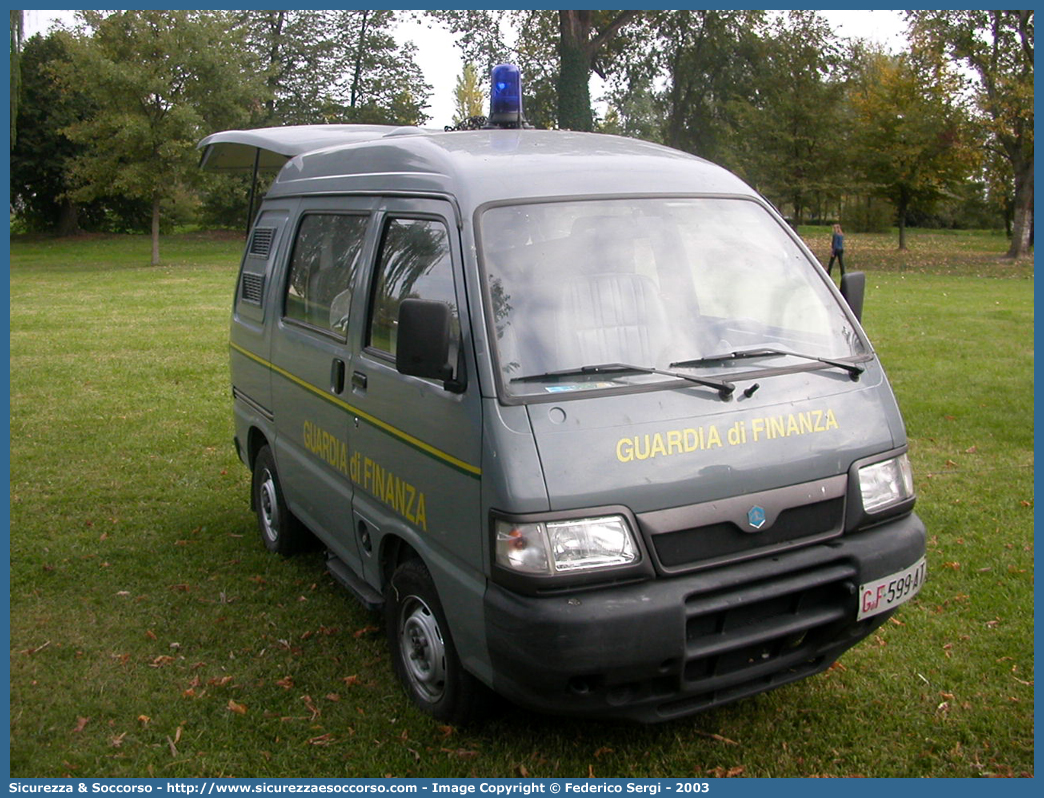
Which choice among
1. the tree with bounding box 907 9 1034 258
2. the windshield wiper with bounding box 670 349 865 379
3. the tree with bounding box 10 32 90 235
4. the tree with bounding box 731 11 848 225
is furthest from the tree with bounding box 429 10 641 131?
the windshield wiper with bounding box 670 349 865 379

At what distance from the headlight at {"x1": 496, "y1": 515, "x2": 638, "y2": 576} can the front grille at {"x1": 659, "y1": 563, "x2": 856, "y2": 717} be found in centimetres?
32

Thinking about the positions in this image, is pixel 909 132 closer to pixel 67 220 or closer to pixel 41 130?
pixel 41 130

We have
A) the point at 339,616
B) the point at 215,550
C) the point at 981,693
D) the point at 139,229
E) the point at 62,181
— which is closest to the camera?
the point at 981,693

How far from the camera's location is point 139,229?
47.3 m

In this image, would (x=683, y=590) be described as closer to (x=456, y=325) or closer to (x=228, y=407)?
(x=456, y=325)

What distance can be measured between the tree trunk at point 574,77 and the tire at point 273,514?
99.0ft

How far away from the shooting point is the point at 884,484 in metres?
3.90

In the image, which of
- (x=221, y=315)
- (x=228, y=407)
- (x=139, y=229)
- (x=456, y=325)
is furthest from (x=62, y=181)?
(x=456, y=325)

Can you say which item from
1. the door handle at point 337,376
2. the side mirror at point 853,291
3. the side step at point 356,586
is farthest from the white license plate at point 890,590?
the door handle at point 337,376

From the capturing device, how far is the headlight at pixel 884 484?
383 centimetres

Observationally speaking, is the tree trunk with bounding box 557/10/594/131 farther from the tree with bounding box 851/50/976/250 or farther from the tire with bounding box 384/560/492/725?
the tire with bounding box 384/560/492/725

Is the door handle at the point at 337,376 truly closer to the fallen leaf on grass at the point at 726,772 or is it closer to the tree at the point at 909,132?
the fallen leaf on grass at the point at 726,772

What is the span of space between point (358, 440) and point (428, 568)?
85cm

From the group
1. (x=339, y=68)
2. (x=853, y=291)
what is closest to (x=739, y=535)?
(x=853, y=291)
